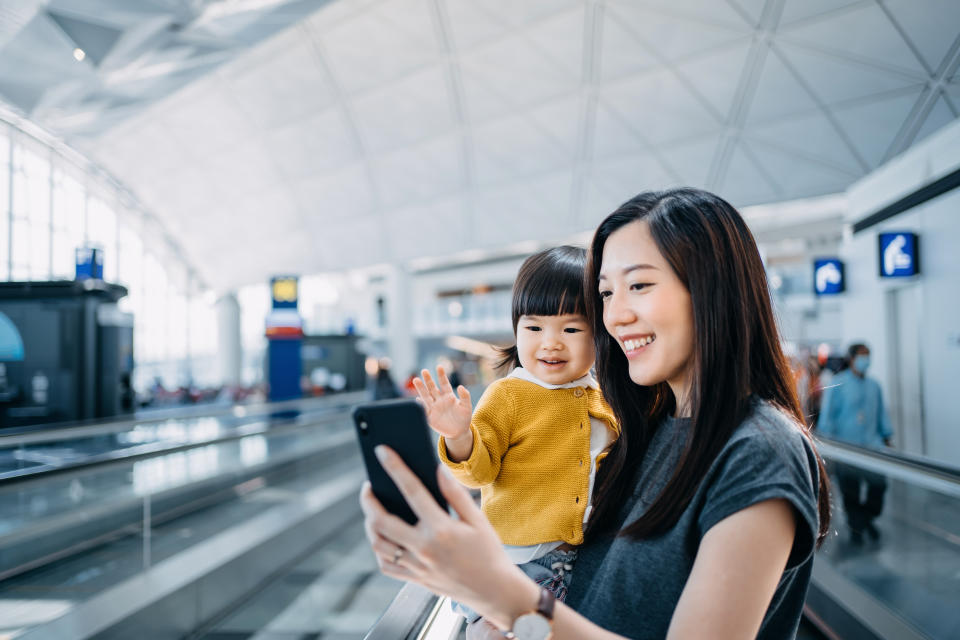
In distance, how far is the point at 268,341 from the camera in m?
19.5

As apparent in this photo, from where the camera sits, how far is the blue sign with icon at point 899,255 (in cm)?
973

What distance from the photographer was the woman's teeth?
1450 mm

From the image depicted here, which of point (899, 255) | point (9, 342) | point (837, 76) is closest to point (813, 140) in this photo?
point (837, 76)

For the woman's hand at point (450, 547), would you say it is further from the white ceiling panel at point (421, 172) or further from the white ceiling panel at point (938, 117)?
the white ceiling panel at point (421, 172)

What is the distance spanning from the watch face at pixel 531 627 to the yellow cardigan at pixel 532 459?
700mm

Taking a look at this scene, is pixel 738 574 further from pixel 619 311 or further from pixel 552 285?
pixel 552 285

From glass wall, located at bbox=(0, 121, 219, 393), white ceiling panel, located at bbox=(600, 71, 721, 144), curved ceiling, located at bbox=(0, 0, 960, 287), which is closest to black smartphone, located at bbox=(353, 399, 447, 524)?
curved ceiling, located at bbox=(0, 0, 960, 287)

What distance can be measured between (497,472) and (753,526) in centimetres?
102

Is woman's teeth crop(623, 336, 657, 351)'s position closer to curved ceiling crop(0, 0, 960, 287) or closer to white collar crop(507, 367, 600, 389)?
white collar crop(507, 367, 600, 389)

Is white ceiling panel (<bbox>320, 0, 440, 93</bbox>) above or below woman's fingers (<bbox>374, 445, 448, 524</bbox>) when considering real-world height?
above

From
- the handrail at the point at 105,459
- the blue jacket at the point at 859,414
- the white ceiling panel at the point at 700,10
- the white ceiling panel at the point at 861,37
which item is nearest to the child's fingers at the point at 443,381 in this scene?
the handrail at the point at 105,459

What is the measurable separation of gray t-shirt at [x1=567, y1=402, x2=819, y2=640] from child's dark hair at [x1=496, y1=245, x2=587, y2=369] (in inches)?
24.3

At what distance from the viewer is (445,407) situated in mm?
1702

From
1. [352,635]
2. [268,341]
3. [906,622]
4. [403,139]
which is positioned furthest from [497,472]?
[403,139]
